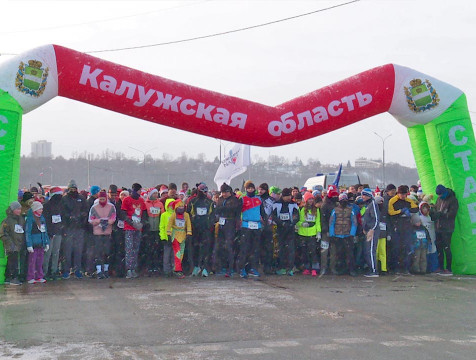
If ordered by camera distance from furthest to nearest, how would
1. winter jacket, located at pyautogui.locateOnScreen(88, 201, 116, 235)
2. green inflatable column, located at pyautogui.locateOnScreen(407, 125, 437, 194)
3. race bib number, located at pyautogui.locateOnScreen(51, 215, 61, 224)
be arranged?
green inflatable column, located at pyautogui.locateOnScreen(407, 125, 437, 194), winter jacket, located at pyautogui.locateOnScreen(88, 201, 116, 235), race bib number, located at pyautogui.locateOnScreen(51, 215, 61, 224)

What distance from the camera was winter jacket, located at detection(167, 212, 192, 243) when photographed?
13.7 metres

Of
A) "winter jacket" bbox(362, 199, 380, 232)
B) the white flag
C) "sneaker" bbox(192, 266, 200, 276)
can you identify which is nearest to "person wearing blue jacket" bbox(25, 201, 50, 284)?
"sneaker" bbox(192, 266, 200, 276)

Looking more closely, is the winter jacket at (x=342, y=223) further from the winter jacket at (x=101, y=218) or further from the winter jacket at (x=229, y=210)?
the winter jacket at (x=101, y=218)

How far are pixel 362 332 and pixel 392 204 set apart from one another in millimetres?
7064

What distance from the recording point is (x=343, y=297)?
35.8ft

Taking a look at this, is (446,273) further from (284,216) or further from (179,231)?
(179,231)

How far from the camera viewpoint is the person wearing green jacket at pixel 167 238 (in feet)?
45.5

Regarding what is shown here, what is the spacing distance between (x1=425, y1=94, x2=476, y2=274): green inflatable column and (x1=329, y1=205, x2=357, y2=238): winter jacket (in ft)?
7.33

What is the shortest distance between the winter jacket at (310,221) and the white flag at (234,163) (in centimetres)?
772

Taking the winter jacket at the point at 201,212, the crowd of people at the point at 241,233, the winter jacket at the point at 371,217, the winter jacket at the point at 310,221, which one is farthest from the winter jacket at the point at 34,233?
the winter jacket at the point at 371,217

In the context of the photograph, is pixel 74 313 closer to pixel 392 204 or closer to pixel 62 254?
pixel 62 254

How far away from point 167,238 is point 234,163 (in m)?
8.98

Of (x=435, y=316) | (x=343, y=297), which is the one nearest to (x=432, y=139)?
(x=343, y=297)

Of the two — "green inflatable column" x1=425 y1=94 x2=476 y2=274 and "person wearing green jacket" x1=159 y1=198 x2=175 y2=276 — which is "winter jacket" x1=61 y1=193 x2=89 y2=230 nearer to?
"person wearing green jacket" x1=159 y1=198 x2=175 y2=276
